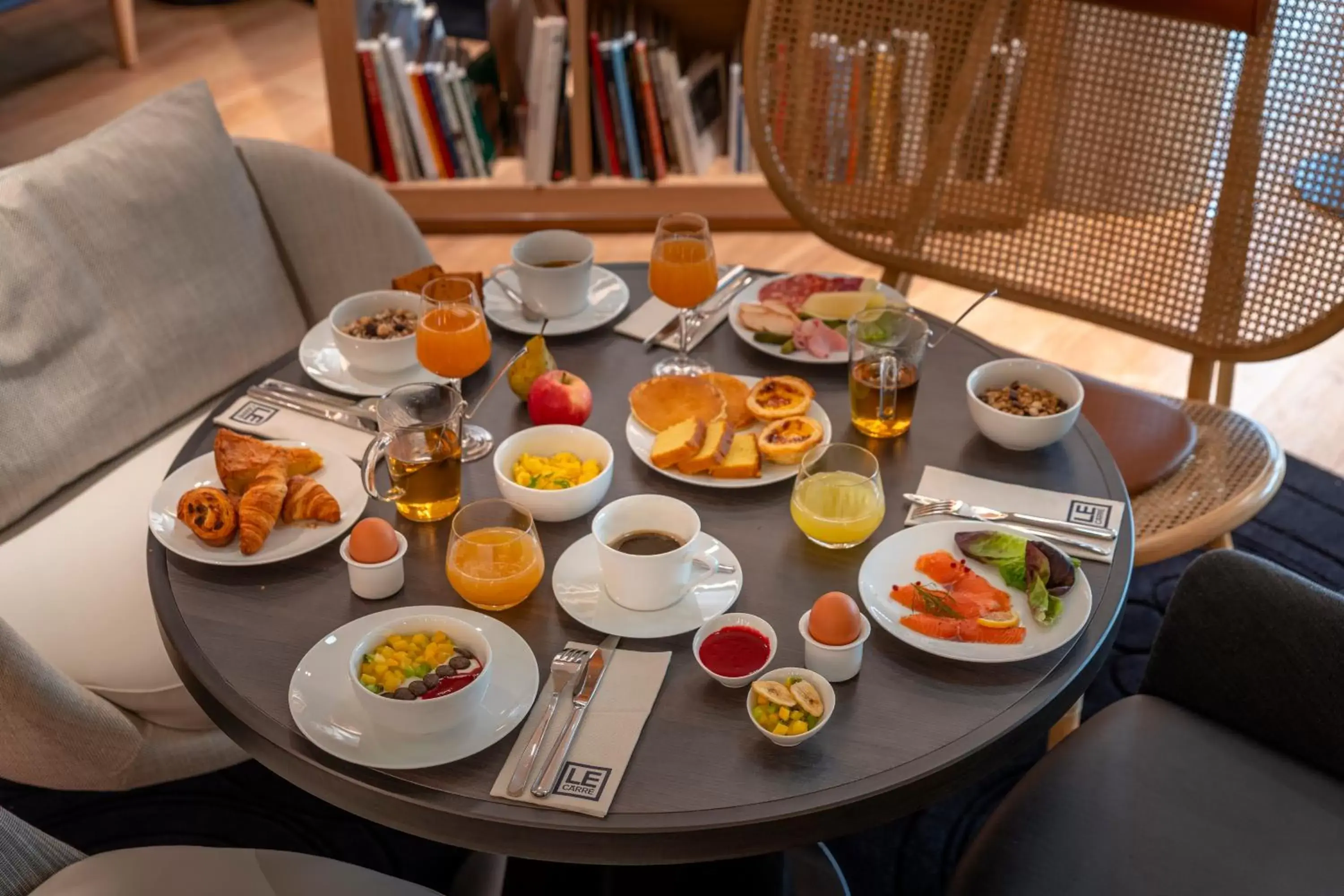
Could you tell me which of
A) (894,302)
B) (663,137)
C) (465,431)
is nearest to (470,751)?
(465,431)

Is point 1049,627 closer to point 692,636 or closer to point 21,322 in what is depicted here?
point 692,636

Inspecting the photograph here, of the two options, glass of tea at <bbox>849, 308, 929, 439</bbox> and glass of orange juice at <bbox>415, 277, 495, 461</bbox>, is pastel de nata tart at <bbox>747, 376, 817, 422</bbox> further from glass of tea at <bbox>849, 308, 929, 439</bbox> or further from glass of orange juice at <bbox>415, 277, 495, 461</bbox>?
glass of orange juice at <bbox>415, 277, 495, 461</bbox>

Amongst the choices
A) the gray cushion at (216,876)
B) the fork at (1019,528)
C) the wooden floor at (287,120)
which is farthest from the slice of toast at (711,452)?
the wooden floor at (287,120)

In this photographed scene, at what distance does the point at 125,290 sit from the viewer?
2.02 m

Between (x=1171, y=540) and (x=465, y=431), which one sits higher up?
(x=465, y=431)

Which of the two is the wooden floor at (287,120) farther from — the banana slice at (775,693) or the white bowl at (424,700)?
the white bowl at (424,700)

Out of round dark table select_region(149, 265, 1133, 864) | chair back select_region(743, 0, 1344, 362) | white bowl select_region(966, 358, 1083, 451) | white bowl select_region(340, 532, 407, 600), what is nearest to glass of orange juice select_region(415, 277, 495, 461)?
round dark table select_region(149, 265, 1133, 864)

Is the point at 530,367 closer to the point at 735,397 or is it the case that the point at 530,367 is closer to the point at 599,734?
the point at 735,397

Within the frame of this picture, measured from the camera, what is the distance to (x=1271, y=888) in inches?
51.8

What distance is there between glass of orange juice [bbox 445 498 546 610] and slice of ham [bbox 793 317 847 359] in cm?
59

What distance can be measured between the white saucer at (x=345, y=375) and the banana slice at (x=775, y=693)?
0.70 m

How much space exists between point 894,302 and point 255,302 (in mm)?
→ 1136

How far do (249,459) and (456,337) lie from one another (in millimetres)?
290

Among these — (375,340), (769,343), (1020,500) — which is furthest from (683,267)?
(1020,500)
